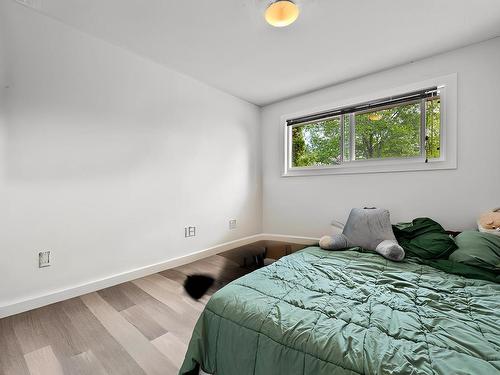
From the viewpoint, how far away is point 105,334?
151cm

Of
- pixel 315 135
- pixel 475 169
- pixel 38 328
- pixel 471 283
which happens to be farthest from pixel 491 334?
pixel 315 135

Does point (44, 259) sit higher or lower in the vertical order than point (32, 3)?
lower

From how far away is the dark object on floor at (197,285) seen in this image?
6.78ft

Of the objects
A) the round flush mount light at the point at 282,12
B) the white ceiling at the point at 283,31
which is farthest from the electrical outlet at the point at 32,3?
the round flush mount light at the point at 282,12

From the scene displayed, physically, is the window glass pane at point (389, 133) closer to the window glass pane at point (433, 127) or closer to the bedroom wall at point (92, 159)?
the window glass pane at point (433, 127)

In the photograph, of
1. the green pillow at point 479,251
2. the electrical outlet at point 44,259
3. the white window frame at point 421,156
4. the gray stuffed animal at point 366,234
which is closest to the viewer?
the green pillow at point 479,251

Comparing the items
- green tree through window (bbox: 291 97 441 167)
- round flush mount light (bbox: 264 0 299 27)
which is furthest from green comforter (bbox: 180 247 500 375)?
round flush mount light (bbox: 264 0 299 27)

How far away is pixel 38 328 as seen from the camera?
156 cm

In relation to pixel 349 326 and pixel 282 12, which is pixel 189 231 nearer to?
pixel 349 326

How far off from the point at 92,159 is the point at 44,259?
2.98 feet

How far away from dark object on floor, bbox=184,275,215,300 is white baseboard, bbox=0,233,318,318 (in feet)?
1.41

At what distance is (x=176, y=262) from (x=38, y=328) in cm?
130

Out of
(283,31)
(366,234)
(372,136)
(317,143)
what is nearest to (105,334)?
(366,234)

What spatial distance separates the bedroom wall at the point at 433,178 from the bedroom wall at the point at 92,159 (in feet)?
4.75
